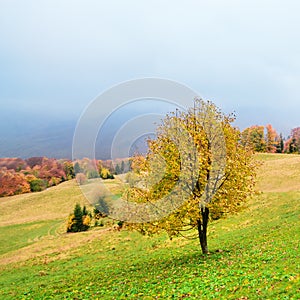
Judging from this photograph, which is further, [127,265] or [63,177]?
[63,177]

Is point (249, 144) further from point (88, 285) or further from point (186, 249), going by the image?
point (88, 285)

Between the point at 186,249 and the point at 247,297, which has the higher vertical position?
the point at 247,297

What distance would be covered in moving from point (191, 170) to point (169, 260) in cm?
1160

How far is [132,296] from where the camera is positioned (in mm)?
21391

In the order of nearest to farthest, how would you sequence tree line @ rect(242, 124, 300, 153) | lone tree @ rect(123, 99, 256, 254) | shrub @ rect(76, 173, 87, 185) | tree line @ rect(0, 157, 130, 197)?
lone tree @ rect(123, 99, 256, 254) < shrub @ rect(76, 173, 87, 185) < tree line @ rect(0, 157, 130, 197) < tree line @ rect(242, 124, 300, 153)

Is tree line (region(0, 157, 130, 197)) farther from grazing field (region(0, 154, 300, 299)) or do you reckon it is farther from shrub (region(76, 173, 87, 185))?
shrub (region(76, 173, 87, 185))

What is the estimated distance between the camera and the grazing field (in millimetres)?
19375

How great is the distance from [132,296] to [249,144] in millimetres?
17629

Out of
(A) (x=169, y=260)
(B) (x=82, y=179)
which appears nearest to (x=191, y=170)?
(A) (x=169, y=260)

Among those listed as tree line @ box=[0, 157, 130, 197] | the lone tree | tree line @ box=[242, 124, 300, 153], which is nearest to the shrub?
the lone tree

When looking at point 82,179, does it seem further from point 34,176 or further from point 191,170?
point 34,176

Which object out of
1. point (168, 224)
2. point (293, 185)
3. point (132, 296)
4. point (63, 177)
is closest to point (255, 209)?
point (293, 185)

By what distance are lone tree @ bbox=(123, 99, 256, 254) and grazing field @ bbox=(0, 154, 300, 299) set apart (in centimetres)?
426

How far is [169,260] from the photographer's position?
108 feet
